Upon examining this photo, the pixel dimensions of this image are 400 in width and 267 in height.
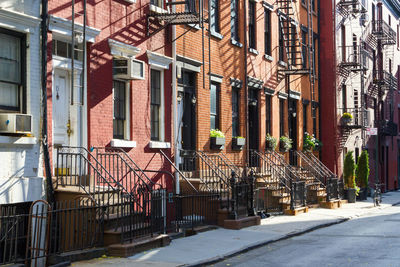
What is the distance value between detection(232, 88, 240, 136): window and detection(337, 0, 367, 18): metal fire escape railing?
12.9 meters

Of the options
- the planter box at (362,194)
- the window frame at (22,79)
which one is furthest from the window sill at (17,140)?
the planter box at (362,194)

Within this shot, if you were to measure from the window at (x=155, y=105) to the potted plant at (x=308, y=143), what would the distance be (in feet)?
41.9

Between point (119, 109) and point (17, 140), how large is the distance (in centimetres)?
388

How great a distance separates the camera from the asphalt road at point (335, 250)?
36.7ft

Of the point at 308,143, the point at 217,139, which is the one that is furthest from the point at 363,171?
the point at 217,139

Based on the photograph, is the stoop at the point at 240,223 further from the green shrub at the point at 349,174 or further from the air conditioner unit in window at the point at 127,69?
the green shrub at the point at 349,174

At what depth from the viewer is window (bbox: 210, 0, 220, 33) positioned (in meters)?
18.9

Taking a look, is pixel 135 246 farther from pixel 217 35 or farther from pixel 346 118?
pixel 346 118

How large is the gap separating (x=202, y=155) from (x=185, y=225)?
3479 mm

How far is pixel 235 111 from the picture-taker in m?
20.7

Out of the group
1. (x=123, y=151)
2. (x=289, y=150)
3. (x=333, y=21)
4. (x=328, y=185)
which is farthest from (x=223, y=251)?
(x=333, y=21)

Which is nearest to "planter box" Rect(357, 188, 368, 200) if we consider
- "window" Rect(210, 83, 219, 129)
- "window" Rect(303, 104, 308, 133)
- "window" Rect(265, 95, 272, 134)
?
"window" Rect(303, 104, 308, 133)

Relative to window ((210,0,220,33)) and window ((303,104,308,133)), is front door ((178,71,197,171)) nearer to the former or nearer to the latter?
window ((210,0,220,33))

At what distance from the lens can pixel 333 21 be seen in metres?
30.4
